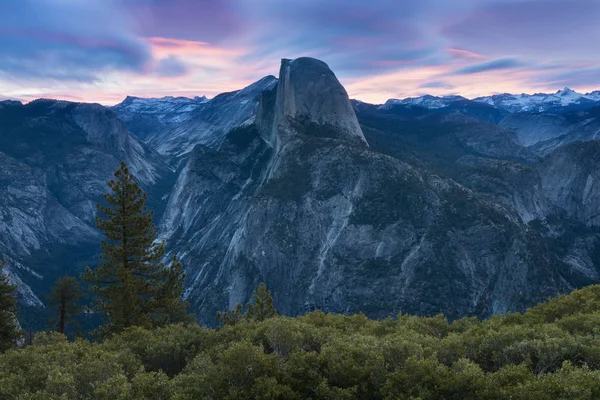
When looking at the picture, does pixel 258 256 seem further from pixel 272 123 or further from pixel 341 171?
pixel 272 123

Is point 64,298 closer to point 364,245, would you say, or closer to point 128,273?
point 128,273

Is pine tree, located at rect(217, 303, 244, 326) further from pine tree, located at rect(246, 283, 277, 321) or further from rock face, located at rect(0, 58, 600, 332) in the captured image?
rock face, located at rect(0, 58, 600, 332)

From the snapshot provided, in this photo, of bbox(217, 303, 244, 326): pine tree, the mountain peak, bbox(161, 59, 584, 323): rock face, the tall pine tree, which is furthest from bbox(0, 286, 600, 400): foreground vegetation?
the mountain peak

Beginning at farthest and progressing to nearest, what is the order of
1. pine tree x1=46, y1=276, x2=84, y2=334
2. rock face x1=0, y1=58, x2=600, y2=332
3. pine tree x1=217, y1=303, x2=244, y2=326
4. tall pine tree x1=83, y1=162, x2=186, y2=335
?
rock face x1=0, y1=58, x2=600, y2=332 < pine tree x1=46, y1=276, x2=84, y2=334 < pine tree x1=217, y1=303, x2=244, y2=326 < tall pine tree x1=83, y1=162, x2=186, y2=335

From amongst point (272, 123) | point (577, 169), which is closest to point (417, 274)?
point (272, 123)

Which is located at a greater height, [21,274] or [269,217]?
[269,217]

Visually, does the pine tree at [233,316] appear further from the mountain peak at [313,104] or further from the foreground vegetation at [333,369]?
the mountain peak at [313,104]

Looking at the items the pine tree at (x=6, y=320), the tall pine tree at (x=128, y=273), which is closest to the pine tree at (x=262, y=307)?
the tall pine tree at (x=128, y=273)
